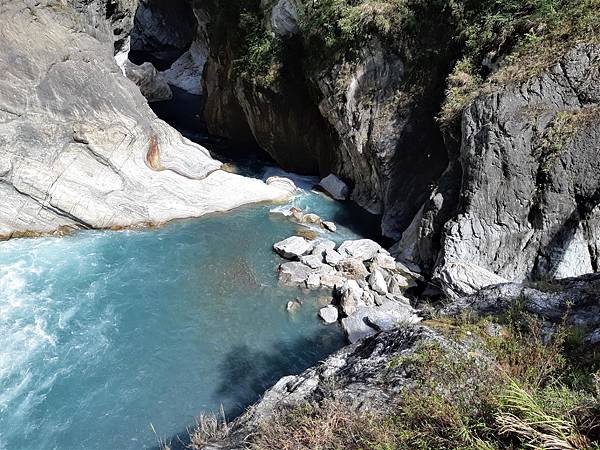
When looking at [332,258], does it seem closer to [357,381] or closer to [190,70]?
[357,381]

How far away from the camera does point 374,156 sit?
53.8ft

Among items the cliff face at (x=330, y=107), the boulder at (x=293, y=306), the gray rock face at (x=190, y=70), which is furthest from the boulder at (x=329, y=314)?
the gray rock face at (x=190, y=70)

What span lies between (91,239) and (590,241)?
43.8ft

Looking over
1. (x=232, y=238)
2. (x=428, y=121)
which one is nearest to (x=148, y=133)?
(x=232, y=238)

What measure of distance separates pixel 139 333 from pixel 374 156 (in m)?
9.99

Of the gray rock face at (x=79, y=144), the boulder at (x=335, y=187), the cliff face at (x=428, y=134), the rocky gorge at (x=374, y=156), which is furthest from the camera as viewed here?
the boulder at (x=335, y=187)

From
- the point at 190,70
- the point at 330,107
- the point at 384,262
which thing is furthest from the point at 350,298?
the point at 190,70

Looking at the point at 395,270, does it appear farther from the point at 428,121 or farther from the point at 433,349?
the point at 433,349

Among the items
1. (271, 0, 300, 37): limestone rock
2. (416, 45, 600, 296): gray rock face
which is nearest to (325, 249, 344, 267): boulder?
(416, 45, 600, 296): gray rock face

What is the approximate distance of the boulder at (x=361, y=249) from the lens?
546 inches

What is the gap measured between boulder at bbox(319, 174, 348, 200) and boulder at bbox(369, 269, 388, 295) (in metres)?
6.06

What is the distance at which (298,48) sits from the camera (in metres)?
18.8

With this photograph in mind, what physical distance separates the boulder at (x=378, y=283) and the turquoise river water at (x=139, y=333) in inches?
60.8

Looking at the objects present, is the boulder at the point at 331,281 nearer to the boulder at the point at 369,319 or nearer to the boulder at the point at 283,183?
the boulder at the point at 369,319
